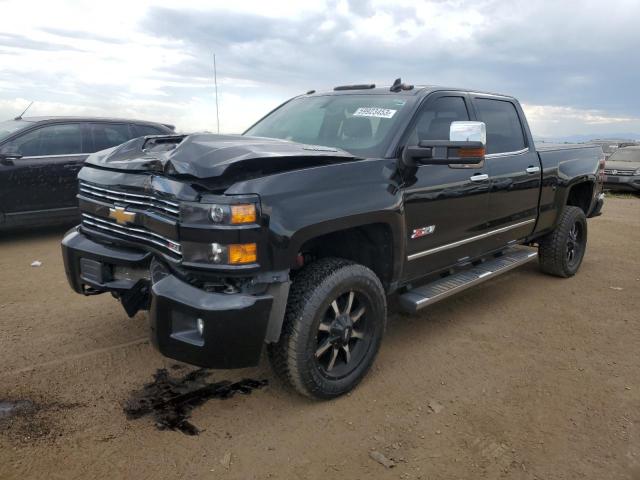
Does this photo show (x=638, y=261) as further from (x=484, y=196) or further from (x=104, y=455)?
(x=104, y=455)

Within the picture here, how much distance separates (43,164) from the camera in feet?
22.5

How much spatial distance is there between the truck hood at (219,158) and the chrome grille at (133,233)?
0.34 metres

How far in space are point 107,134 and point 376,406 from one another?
5993mm

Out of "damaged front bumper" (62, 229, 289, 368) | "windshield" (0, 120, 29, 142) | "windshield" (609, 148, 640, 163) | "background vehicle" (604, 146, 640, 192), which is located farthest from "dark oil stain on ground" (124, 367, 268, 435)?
"windshield" (609, 148, 640, 163)

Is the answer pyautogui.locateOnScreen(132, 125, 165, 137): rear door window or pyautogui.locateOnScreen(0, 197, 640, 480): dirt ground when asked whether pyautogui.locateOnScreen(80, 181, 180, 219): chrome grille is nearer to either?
pyautogui.locateOnScreen(0, 197, 640, 480): dirt ground

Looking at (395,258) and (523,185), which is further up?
(523,185)

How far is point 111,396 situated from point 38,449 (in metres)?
0.55

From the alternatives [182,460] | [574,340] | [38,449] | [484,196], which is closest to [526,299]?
[574,340]

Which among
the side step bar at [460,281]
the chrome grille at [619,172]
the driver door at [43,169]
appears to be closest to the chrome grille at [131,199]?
the side step bar at [460,281]

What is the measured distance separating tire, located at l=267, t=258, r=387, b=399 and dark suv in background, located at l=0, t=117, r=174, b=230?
5165 mm

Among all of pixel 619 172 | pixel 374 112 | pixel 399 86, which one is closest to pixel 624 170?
pixel 619 172

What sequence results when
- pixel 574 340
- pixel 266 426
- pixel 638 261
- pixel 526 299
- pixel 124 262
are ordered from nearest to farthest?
1. pixel 266 426
2. pixel 124 262
3. pixel 574 340
4. pixel 526 299
5. pixel 638 261

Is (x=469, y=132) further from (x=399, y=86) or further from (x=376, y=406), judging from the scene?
(x=376, y=406)

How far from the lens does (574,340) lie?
4.20 metres
